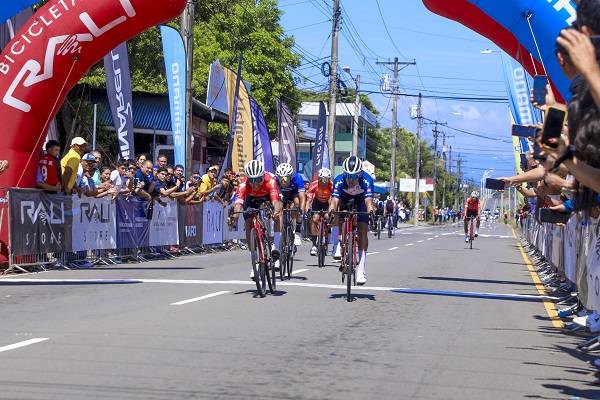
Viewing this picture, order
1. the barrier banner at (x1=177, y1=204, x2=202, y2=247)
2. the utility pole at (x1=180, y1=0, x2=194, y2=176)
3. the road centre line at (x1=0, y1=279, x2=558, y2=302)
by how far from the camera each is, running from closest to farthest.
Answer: the road centre line at (x1=0, y1=279, x2=558, y2=302) < the barrier banner at (x1=177, y1=204, x2=202, y2=247) < the utility pole at (x1=180, y1=0, x2=194, y2=176)

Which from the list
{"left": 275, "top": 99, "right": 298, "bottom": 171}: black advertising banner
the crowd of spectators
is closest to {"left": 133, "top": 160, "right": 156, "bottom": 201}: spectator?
the crowd of spectators

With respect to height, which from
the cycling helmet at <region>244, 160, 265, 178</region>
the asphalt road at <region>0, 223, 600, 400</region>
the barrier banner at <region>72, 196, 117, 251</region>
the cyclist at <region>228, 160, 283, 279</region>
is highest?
the cycling helmet at <region>244, 160, 265, 178</region>

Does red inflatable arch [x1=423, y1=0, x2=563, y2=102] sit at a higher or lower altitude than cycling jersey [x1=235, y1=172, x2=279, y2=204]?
higher

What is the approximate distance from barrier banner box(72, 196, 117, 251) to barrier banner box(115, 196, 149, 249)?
265mm

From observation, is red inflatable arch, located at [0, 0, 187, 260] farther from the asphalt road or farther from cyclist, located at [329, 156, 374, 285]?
cyclist, located at [329, 156, 374, 285]

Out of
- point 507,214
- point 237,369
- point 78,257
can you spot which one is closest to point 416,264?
point 78,257

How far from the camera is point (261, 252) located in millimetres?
12555

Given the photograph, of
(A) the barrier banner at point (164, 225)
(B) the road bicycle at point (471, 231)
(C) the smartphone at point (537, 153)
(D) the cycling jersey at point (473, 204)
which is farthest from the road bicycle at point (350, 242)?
(D) the cycling jersey at point (473, 204)

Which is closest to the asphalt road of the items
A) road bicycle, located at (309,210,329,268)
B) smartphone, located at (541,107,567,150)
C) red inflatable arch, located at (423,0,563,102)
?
smartphone, located at (541,107,567,150)

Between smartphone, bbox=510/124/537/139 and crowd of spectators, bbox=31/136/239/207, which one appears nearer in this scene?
smartphone, bbox=510/124/537/139

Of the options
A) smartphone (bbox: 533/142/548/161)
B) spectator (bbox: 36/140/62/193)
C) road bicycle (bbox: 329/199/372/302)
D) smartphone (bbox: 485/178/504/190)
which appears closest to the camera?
smartphone (bbox: 533/142/548/161)

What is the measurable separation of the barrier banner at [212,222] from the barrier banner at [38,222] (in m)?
7.99

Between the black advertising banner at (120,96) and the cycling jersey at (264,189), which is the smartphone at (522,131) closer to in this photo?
the cycling jersey at (264,189)

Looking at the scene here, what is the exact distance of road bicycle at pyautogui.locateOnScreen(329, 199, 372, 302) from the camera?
12273 millimetres
